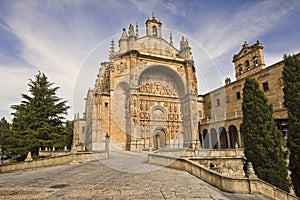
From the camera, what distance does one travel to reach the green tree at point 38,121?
1722 cm

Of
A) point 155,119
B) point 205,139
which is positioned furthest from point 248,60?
point 155,119

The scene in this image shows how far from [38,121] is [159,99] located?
51.6ft

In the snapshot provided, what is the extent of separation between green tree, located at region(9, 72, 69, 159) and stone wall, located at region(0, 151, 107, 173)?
23.4ft

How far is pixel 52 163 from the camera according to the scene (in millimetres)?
11312

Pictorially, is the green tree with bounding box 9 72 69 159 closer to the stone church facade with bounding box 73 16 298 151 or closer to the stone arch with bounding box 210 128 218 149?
the stone church facade with bounding box 73 16 298 151

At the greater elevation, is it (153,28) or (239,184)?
(153,28)

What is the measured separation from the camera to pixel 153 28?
32188 mm

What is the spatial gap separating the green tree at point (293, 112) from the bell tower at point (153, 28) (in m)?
23.0

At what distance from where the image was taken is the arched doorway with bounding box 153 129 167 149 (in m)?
27.1

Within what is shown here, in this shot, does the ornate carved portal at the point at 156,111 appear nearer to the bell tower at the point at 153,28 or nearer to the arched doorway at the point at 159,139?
the arched doorway at the point at 159,139

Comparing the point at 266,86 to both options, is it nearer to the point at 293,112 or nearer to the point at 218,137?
the point at 218,137

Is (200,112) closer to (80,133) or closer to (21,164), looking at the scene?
(80,133)

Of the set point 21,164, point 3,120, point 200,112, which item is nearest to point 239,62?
point 200,112

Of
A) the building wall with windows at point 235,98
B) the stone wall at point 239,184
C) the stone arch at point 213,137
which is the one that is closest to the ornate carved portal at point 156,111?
the stone arch at point 213,137
